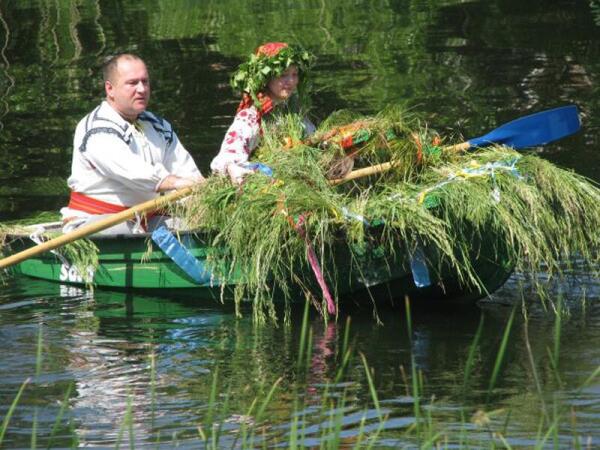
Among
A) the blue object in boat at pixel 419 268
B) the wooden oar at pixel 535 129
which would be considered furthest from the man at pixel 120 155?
the wooden oar at pixel 535 129

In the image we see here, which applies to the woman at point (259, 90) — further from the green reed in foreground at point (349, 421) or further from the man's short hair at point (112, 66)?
the green reed in foreground at point (349, 421)

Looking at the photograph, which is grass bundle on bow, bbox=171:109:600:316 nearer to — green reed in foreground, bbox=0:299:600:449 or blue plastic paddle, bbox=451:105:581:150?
blue plastic paddle, bbox=451:105:581:150

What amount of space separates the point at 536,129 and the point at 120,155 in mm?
2306

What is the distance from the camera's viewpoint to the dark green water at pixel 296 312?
626 cm

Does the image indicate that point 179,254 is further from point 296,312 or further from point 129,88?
point 129,88

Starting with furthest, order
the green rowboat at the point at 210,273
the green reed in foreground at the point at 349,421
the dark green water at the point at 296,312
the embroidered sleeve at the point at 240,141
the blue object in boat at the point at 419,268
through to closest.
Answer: the embroidered sleeve at the point at 240,141, the green rowboat at the point at 210,273, the blue object in boat at the point at 419,268, the dark green water at the point at 296,312, the green reed in foreground at the point at 349,421

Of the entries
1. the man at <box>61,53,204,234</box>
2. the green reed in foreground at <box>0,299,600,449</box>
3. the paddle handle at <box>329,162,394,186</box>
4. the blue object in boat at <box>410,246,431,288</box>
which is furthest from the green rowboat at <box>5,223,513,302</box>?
the green reed in foreground at <box>0,299,600,449</box>

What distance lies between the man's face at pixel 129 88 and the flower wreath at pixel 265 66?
1.71 ft

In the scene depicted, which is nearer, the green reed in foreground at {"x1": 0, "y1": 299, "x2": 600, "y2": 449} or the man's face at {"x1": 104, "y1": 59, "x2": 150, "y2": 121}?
the green reed in foreground at {"x1": 0, "y1": 299, "x2": 600, "y2": 449}

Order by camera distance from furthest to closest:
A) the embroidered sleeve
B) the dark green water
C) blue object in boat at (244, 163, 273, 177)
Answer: the embroidered sleeve → blue object in boat at (244, 163, 273, 177) → the dark green water

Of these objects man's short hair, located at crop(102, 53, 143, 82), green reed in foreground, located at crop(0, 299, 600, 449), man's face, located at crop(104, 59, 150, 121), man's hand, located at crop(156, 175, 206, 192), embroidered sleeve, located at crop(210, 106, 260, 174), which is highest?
man's short hair, located at crop(102, 53, 143, 82)

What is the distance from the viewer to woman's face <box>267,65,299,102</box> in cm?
830

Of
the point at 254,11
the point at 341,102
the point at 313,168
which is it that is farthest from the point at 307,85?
the point at 254,11

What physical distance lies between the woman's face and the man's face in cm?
71
